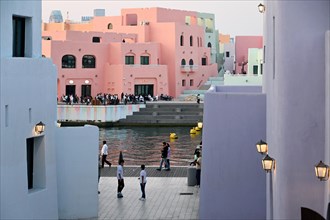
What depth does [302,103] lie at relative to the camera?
370 inches

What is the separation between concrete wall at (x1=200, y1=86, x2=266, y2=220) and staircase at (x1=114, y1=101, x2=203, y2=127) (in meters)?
36.8

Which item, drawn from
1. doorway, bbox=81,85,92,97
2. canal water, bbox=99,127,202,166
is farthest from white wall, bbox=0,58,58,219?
doorway, bbox=81,85,92,97

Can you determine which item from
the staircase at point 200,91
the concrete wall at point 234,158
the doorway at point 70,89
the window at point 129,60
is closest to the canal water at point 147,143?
the doorway at point 70,89

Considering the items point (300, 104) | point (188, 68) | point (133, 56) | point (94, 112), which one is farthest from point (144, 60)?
point (300, 104)

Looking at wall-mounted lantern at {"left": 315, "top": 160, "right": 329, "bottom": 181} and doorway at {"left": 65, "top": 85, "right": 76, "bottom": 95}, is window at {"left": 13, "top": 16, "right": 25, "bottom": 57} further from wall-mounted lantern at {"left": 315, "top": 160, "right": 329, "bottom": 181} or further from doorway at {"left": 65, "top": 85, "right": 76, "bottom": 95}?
doorway at {"left": 65, "top": 85, "right": 76, "bottom": 95}

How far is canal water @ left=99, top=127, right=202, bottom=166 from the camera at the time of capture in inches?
1260

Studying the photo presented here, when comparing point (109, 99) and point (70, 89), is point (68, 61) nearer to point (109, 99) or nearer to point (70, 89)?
point (70, 89)

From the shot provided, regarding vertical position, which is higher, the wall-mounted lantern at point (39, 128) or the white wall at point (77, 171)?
the wall-mounted lantern at point (39, 128)

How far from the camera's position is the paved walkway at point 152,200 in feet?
56.6

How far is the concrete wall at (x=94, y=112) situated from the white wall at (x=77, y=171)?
35.8 meters

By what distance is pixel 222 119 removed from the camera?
14.5 meters

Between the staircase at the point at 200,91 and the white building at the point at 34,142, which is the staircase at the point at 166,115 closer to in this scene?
the staircase at the point at 200,91

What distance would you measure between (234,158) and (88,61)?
161 feet

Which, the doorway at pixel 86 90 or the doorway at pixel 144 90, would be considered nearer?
the doorway at pixel 86 90
